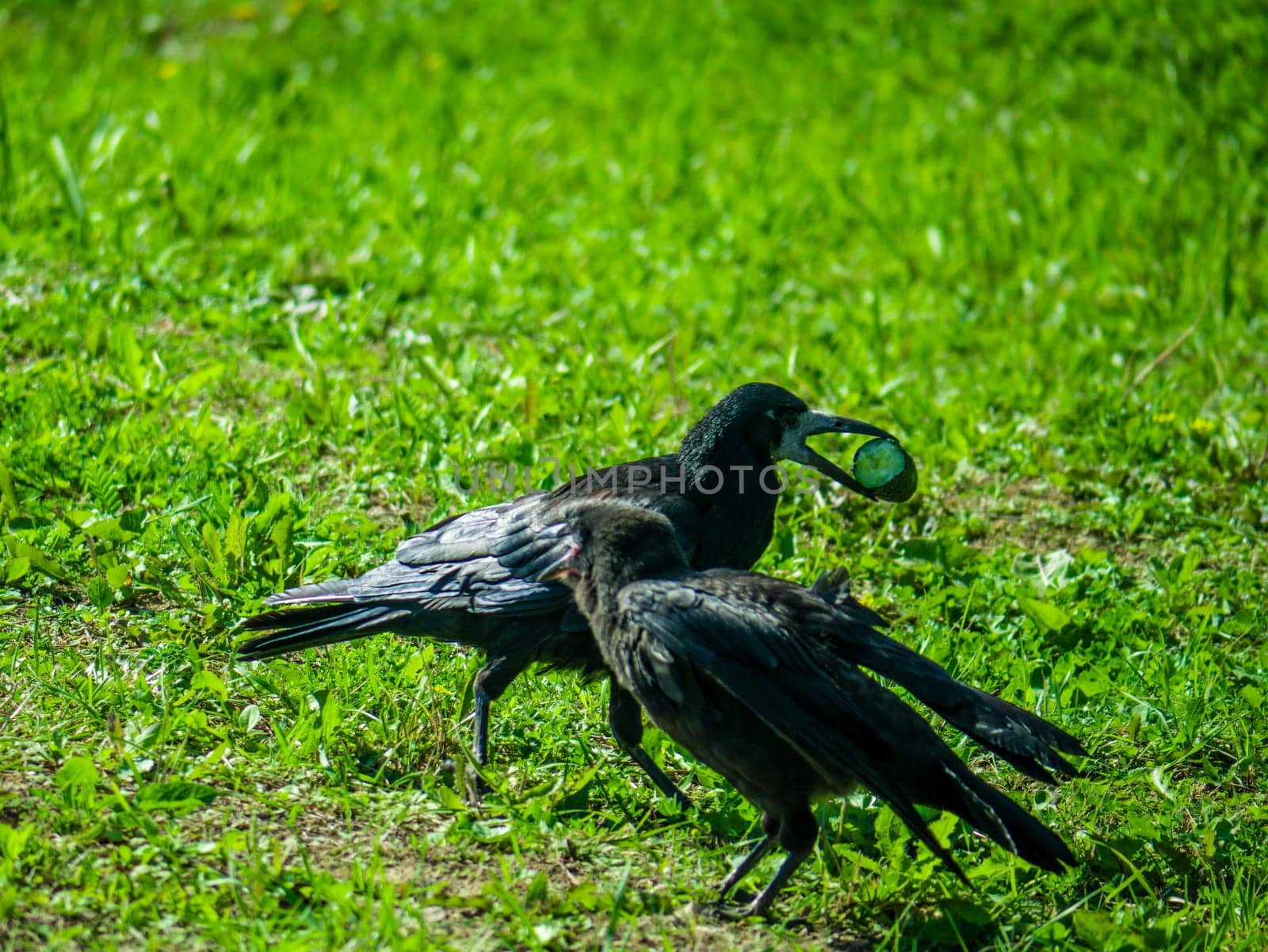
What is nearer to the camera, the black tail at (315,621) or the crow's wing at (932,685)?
the crow's wing at (932,685)

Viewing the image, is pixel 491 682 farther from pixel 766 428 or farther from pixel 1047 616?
pixel 1047 616

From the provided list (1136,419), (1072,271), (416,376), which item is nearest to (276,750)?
(416,376)

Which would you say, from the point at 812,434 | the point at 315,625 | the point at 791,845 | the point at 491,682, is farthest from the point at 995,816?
the point at 315,625

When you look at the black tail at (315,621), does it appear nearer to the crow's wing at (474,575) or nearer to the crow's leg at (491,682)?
the crow's wing at (474,575)

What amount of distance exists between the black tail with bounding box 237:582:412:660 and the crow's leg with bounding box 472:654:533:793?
304 mm

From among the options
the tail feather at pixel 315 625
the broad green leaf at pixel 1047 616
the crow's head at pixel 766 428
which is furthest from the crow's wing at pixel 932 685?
the broad green leaf at pixel 1047 616

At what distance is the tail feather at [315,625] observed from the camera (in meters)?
3.87

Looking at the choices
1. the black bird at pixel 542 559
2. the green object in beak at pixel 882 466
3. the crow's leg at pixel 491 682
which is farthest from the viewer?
the green object in beak at pixel 882 466

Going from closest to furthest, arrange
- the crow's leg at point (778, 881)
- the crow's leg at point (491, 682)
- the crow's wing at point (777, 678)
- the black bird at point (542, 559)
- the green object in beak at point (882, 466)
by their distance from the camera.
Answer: the crow's wing at point (777, 678) → the crow's leg at point (778, 881) → the crow's leg at point (491, 682) → the black bird at point (542, 559) → the green object in beak at point (882, 466)

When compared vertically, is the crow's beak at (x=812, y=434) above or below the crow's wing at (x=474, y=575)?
above

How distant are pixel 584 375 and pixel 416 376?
769mm

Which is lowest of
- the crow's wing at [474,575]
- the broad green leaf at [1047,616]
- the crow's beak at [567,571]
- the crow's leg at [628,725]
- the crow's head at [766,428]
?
the broad green leaf at [1047,616]

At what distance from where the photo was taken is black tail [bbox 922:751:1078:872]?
10.2ft

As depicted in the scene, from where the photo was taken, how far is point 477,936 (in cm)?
291
